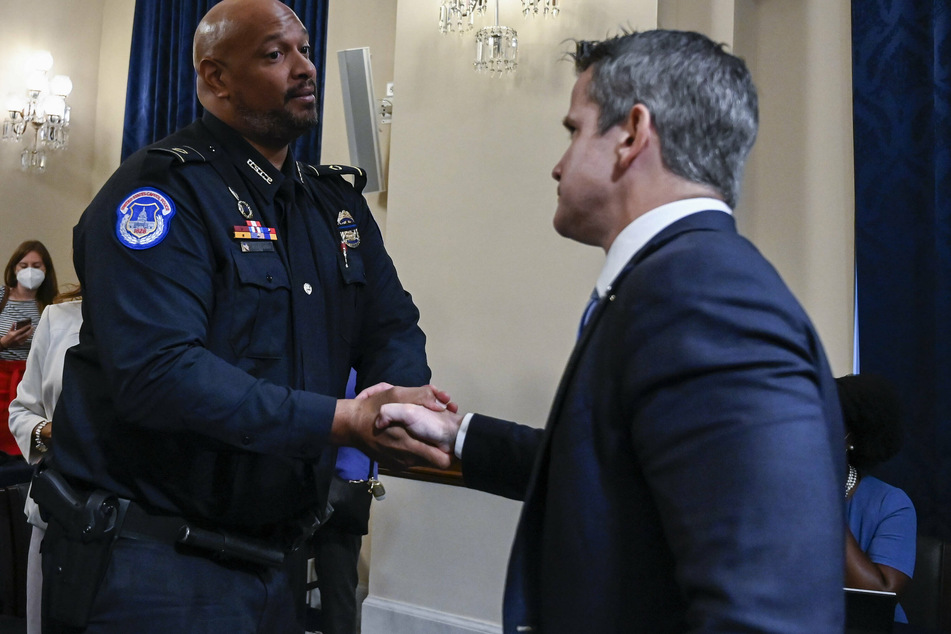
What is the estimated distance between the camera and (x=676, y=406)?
2.67 ft

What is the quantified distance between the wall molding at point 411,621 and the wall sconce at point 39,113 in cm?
364

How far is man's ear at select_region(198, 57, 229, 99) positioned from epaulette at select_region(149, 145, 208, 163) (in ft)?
0.63

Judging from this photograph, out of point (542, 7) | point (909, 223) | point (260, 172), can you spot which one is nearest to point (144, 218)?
point (260, 172)

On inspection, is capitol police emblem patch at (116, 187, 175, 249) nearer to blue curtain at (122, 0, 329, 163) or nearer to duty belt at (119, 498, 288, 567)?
duty belt at (119, 498, 288, 567)

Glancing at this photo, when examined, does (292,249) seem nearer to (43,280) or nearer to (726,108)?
(726,108)

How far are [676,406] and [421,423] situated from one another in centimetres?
79

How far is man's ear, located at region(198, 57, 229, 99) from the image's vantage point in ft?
5.95

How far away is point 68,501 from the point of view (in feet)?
5.02

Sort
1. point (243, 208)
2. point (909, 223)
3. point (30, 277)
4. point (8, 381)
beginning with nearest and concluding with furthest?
point (243, 208) → point (909, 223) → point (8, 381) → point (30, 277)

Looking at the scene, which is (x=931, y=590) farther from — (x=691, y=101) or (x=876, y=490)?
(x=691, y=101)

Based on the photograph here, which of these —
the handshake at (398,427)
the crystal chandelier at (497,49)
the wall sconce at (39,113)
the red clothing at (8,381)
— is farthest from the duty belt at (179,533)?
the wall sconce at (39,113)

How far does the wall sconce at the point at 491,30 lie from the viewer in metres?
3.33

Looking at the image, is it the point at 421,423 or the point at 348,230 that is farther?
the point at 348,230

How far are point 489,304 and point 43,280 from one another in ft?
9.83
